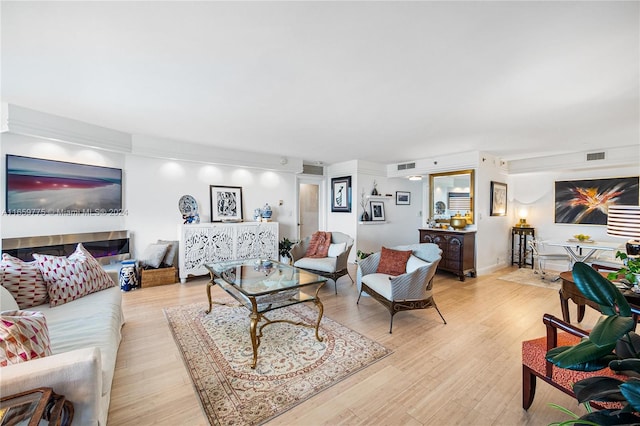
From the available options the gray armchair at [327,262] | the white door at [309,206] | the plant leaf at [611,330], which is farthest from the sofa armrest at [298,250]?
the plant leaf at [611,330]

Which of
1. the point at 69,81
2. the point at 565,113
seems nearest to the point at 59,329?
the point at 69,81

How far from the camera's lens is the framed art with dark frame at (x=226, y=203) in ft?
17.0

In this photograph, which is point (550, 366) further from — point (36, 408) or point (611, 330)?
point (36, 408)

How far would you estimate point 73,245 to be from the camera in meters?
3.80

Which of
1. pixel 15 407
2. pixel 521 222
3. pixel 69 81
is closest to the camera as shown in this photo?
pixel 15 407

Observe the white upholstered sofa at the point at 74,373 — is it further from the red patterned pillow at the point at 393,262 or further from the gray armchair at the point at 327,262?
the red patterned pillow at the point at 393,262

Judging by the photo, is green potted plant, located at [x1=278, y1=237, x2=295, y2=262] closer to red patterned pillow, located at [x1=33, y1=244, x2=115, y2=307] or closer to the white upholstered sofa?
red patterned pillow, located at [x1=33, y1=244, x2=115, y2=307]

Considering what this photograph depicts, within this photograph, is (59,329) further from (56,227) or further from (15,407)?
(56,227)

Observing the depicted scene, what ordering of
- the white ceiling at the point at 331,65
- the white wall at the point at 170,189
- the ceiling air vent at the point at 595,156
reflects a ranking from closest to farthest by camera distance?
the white ceiling at the point at 331,65
the white wall at the point at 170,189
the ceiling air vent at the point at 595,156

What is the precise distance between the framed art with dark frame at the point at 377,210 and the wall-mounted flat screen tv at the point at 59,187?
4973mm

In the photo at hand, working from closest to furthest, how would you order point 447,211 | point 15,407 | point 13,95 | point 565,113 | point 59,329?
point 15,407 < point 59,329 < point 13,95 < point 565,113 < point 447,211

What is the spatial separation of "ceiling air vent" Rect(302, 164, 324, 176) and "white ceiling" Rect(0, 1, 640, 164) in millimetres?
2801

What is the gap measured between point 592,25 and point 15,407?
11.2 feet

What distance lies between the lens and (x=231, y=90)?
8.40 feet
